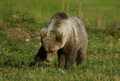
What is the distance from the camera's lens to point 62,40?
758cm

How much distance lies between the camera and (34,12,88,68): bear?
24.5 ft

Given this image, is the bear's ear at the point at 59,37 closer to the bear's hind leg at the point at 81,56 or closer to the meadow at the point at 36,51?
the meadow at the point at 36,51

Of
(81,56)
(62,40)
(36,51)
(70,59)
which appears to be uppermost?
(62,40)

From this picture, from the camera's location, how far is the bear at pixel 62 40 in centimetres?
748

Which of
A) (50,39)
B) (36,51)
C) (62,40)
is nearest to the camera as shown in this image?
(50,39)

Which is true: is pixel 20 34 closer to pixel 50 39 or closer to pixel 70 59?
pixel 70 59

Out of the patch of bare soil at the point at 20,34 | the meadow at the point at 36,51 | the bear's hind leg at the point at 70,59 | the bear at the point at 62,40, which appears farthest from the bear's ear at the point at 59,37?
the patch of bare soil at the point at 20,34

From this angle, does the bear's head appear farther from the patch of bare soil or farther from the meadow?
the patch of bare soil

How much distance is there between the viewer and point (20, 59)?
9547 mm

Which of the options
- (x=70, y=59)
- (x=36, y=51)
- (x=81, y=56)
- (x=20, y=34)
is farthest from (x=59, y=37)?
(x=20, y=34)

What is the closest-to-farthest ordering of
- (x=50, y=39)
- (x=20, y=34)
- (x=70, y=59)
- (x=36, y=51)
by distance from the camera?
1. (x=50, y=39)
2. (x=70, y=59)
3. (x=36, y=51)
4. (x=20, y=34)

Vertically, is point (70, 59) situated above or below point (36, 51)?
above

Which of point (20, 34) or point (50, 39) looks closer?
point (50, 39)

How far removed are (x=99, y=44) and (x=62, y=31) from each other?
5.59 m
